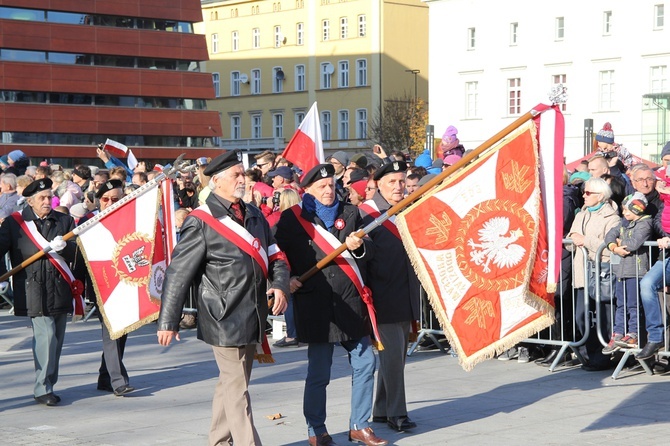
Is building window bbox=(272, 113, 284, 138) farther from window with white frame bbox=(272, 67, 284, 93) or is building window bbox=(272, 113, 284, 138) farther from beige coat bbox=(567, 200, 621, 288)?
beige coat bbox=(567, 200, 621, 288)

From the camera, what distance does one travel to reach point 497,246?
8258mm

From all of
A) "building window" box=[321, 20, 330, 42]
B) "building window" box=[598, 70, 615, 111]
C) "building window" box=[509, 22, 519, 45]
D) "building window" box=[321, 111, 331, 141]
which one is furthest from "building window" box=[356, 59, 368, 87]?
"building window" box=[598, 70, 615, 111]

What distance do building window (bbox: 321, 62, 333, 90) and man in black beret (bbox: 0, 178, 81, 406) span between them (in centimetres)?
7758

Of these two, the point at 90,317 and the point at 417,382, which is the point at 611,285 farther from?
the point at 90,317

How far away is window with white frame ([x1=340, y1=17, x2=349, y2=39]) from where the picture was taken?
8694 cm

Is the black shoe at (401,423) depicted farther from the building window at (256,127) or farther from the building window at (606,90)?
the building window at (256,127)

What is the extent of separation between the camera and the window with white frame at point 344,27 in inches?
3423

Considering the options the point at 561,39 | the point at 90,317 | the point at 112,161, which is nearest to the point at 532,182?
the point at 90,317

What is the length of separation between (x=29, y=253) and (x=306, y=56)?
79.6 metres

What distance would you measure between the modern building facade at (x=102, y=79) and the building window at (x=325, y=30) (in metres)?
21.1

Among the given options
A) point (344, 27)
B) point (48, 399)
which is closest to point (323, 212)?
point (48, 399)

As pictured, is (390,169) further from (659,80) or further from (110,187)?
(659,80)

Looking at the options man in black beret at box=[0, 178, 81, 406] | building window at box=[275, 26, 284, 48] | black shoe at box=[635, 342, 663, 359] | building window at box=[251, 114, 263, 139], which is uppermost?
building window at box=[275, 26, 284, 48]

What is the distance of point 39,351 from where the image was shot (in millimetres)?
11156
